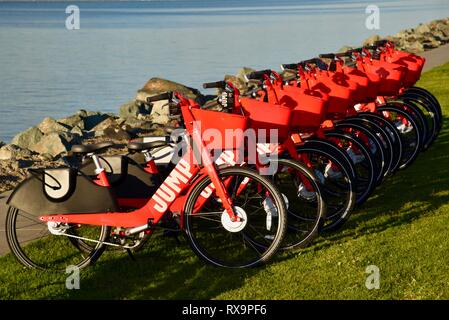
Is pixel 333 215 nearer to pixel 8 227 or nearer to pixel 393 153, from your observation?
pixel 393 153

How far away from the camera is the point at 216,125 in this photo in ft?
21.2

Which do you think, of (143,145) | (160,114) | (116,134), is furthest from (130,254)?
(160,114)

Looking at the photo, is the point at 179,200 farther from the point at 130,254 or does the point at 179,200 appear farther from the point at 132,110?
the point at 132,110

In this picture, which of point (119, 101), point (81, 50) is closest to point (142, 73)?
point (119, 101)

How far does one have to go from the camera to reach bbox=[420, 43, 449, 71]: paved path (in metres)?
23.5

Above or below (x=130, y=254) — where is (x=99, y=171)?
above

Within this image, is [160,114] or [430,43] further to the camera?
[430,43]

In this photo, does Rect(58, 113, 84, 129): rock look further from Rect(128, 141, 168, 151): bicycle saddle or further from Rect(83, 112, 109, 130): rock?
Rect(128, 141, 168, 151): bicycle saddle

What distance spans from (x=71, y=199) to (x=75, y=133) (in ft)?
33.6

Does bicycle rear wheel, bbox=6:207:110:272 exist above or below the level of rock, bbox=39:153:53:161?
above

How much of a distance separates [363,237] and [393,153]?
1.91 m

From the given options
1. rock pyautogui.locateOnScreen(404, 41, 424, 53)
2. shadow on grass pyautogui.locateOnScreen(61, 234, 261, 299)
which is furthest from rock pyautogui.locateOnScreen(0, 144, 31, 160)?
rock pyautogui.locateOnScreen(404, 41, 424, 53)

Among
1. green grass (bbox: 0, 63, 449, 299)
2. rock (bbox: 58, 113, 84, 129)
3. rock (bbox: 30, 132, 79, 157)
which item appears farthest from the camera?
rock (bbox: 58, 113, 84, 129)

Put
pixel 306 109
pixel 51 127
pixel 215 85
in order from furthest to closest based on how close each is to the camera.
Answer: pixel 51 127
pixel 306 109
pixel 215 85
